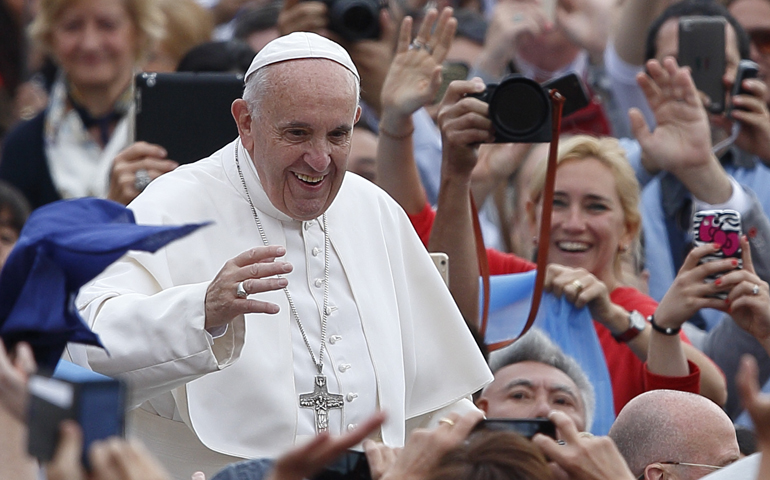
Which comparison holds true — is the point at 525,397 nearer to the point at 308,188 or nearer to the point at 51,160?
the point at 308,188

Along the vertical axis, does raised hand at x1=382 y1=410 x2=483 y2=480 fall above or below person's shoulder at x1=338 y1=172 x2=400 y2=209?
below

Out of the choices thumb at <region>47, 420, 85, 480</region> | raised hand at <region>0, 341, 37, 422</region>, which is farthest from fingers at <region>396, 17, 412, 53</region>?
thumb at <region>47, 420, 85, 480</region>

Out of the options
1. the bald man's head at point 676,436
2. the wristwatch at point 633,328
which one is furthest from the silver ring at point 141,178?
the bald man's head at point 676,436

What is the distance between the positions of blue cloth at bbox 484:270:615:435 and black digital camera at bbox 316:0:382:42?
4.14ft

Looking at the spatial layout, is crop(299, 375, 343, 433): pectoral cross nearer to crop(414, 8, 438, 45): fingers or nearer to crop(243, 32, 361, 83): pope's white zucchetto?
crop(243, 32, 361, 83): pope's white zucchetto

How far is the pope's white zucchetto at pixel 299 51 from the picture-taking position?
3.60 metres

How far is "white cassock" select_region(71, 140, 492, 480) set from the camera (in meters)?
3.30

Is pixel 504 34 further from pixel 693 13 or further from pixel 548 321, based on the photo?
pixel 548 321

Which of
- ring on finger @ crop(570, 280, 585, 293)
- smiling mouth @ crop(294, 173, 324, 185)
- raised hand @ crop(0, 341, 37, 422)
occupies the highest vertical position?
smiling mouth @ crop(294, 173, 324, 185)

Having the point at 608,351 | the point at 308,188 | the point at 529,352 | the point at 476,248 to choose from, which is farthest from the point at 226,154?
the point at 608,351

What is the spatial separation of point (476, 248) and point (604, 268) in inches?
31.2

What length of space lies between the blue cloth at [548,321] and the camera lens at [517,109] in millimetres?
638

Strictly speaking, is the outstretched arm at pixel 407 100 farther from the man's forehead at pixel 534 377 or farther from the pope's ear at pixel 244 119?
the pope's ear at pixel 244 119

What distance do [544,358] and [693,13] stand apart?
215 cm
